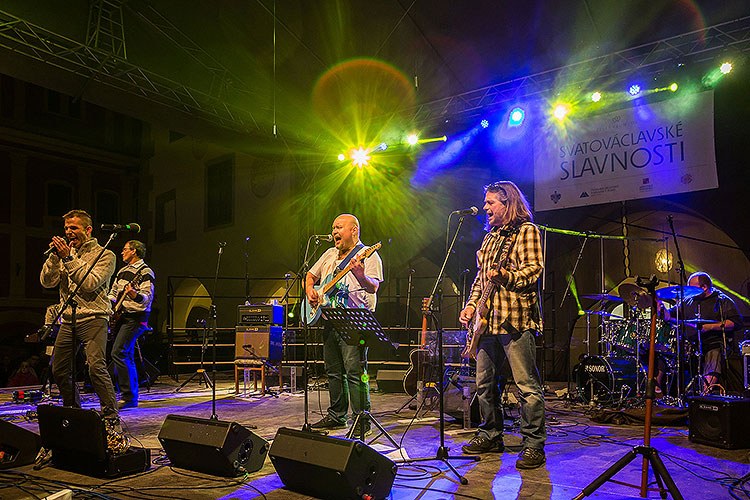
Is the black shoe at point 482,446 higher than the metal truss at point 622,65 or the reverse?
the reverse

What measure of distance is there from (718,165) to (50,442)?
377 inches

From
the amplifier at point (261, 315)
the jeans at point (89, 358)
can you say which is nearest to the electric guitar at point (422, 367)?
the amplifier at point (261, 315)

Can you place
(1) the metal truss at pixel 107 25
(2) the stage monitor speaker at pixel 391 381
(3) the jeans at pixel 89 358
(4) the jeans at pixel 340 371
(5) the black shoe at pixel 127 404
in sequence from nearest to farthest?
(3) the jeans at pixel 89 358 → (4) the jeans at pixel 340 371 → (5) the black shoe at pixel 127 404 → (1) the metal truss at pixel 107 25 → (2) the stage monitor speaker at pixel 391 381

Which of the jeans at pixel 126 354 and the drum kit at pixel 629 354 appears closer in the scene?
the jeans at pixel 126 354

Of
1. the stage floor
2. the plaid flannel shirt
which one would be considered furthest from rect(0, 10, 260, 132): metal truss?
the plaid flannel shirt

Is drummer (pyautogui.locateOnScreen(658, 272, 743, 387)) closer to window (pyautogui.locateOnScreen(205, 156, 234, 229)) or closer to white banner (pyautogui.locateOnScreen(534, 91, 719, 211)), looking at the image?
white banner (pyautogui.locateOnScreen(534, 91, 719, 211))

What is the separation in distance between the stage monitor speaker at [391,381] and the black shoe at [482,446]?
412 centimetres

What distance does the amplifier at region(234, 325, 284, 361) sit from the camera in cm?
845

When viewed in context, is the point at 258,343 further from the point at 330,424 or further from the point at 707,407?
the point at 707,407

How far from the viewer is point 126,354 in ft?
23.0

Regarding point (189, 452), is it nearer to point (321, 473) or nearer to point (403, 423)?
point (321, 473)

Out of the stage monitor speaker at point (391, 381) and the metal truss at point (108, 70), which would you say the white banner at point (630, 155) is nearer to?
the stage monitor speaker at point (391, 381)

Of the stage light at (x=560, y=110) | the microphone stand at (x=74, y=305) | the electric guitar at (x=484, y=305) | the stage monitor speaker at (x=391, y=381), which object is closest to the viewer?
the electric guitar at (x=484, y=305)

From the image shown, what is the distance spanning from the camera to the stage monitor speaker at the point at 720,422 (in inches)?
183
